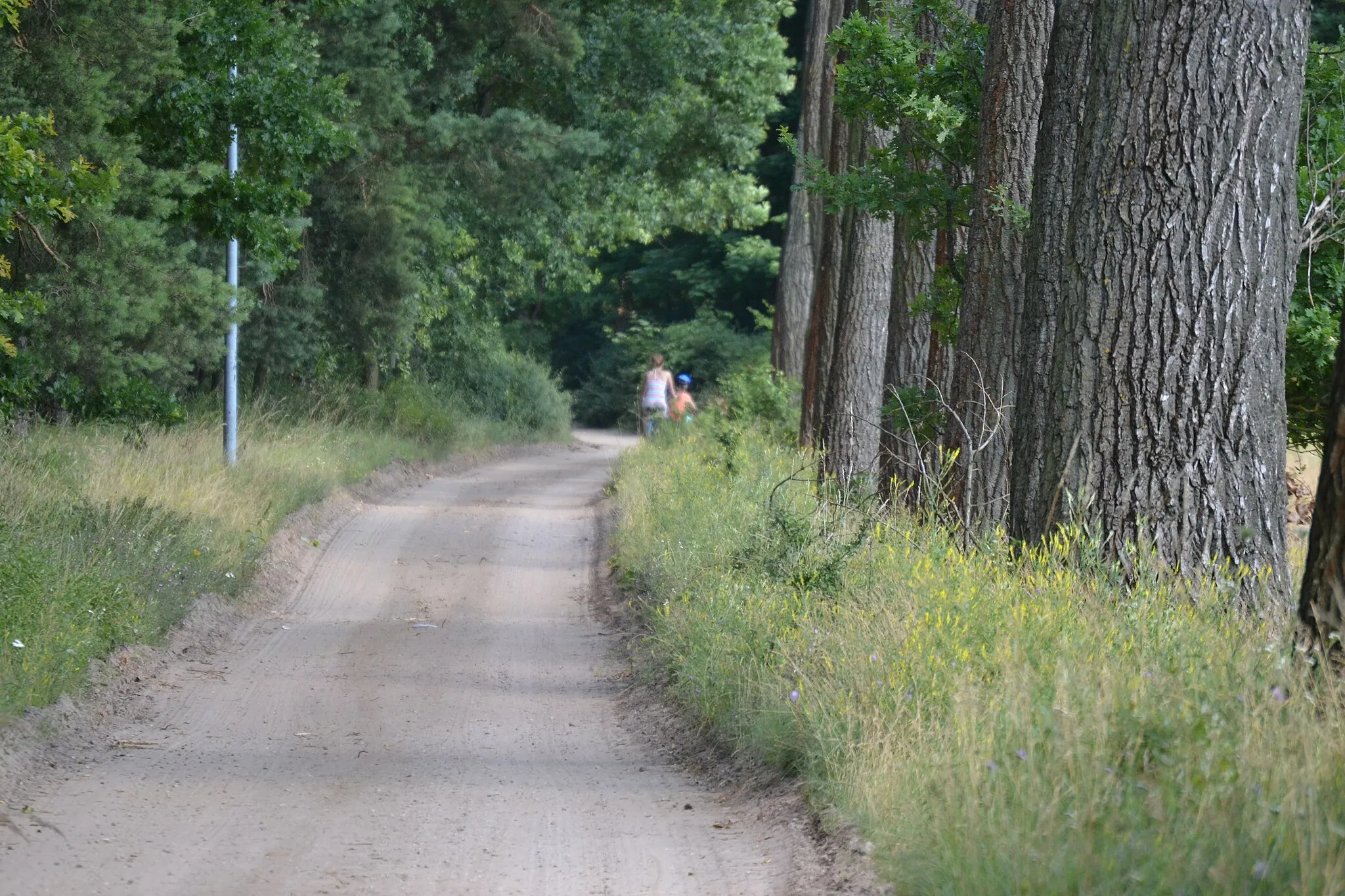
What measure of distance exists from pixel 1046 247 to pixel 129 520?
25.7ft

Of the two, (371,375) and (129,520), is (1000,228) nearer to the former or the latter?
(129,520)

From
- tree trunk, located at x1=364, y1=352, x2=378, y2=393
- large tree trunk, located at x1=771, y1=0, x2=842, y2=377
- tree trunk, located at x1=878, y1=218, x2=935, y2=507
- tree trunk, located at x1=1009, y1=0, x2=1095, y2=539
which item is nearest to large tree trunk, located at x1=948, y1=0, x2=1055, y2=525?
tree trunk, located at x1=1009, y1=0, x2=1095, y2=539

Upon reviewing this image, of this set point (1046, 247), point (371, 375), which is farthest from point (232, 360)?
point (1046, 247)

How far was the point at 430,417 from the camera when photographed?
2981 centimetres

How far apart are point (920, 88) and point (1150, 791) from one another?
8610 mm

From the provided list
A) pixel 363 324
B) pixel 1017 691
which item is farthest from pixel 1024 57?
pixel 363 324

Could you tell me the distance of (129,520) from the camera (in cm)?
1215

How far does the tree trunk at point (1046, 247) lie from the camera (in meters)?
7.89

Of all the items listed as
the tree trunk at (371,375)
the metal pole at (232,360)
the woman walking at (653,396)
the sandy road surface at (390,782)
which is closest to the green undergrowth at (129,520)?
the metal pole at (232,360)

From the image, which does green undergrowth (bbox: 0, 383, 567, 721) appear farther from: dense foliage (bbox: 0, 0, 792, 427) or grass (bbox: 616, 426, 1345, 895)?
grass (bbox: 616, 426, 1345, 895)

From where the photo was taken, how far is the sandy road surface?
5.48 meters

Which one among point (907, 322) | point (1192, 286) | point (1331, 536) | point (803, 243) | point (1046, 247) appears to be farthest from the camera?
point (803, 243)

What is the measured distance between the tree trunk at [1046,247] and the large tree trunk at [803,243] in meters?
14.0

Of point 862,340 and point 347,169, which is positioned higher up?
point 347,169
